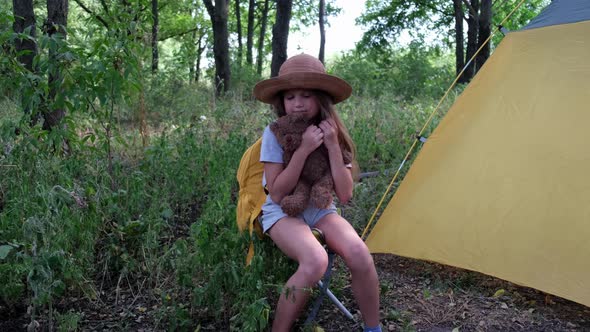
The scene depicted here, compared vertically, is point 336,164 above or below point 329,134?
below

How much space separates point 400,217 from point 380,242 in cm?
20

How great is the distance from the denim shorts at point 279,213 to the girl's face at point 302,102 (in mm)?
443

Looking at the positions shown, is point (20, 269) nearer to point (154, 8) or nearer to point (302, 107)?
point (302, 107)

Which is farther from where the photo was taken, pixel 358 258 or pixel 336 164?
pixel 336 164

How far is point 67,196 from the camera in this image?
9.10 feet

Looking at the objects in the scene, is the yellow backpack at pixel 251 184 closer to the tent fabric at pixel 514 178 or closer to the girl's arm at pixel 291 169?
the girl's arm at pixel 291 169

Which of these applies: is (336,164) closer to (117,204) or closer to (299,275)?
(299,275)

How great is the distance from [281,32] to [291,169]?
4.18 metres

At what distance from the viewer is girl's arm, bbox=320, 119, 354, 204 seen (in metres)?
2.65

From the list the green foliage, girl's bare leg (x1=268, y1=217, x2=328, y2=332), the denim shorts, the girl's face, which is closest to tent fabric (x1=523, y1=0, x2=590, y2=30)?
the girl's face

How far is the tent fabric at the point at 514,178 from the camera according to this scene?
2.95 metres

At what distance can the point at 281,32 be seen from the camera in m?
6.47

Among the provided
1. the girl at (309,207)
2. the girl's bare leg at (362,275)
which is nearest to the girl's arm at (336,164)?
the girl at (309,207)

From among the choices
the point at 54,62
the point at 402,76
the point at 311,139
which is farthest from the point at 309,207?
the point at 402,76
